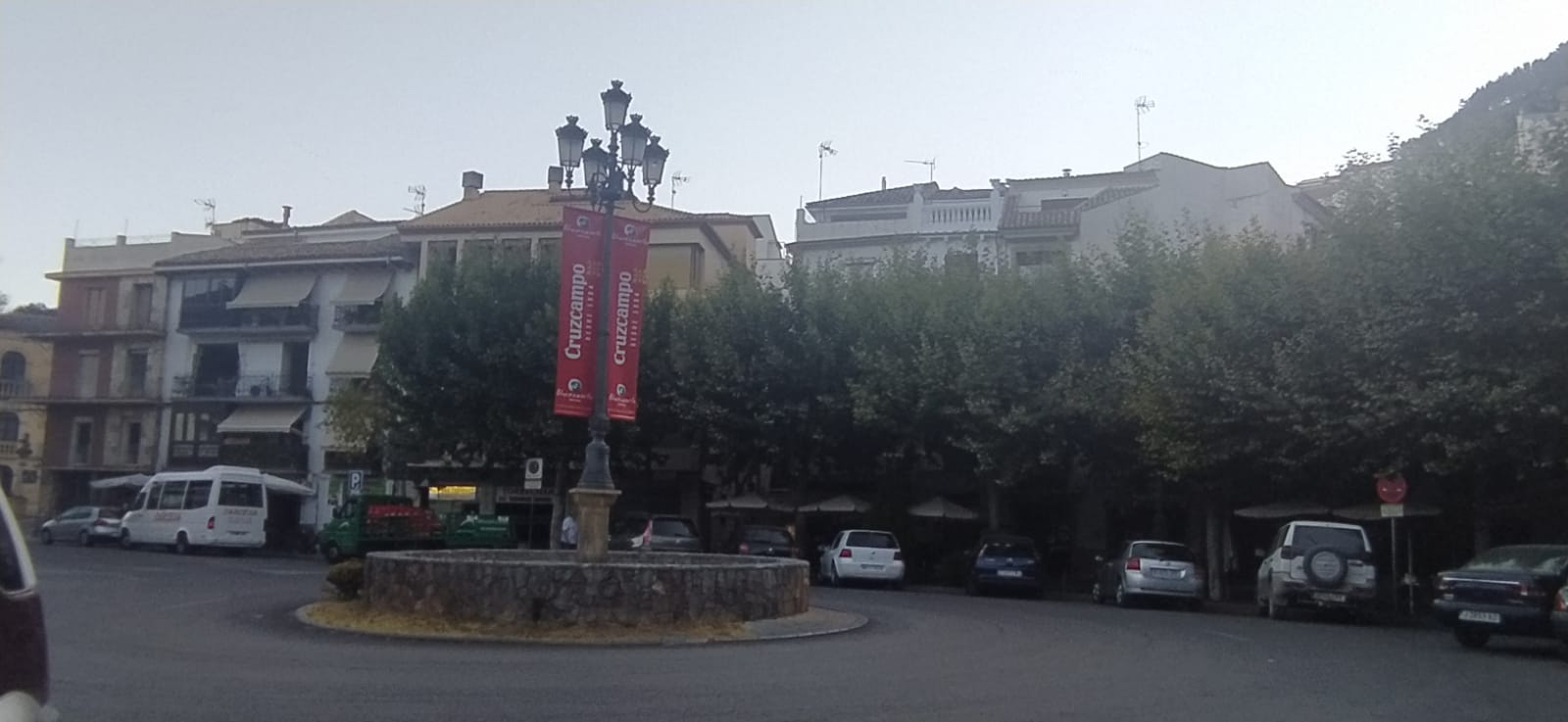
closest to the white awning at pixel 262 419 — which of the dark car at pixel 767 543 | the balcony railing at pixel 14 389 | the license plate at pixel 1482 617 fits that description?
the balcony railing at pixel 14 389

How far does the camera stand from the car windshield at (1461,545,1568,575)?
62.6ft

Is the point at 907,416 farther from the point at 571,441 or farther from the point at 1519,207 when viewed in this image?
the point at 1519,207

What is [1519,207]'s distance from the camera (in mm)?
23297

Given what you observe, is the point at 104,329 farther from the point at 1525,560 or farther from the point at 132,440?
the point at 1525,560

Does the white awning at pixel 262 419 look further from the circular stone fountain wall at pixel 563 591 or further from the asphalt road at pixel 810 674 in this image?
the circular stone fountain wall at pixel 563 591

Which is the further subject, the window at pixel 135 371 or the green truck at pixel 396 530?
the window at pixel 135 371

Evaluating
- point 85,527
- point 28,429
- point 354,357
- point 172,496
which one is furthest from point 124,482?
point 28,429

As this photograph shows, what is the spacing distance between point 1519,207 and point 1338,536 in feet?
20.8

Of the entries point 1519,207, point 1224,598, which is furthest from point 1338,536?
point 1224,598

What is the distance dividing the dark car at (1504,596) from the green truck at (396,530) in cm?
2731

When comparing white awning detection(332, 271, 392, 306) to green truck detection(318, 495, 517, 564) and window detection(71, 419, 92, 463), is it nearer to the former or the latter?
window detection(71, 419, 92, 463)

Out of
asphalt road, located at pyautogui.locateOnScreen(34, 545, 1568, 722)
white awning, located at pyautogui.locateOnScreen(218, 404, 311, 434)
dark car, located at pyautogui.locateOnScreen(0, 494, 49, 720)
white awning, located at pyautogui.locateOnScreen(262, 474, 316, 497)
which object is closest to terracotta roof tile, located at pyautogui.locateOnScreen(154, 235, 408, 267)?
white awning, located at pyautogui.locateOnScreen(218, 404, 311, 434)

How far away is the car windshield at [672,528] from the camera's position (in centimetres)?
3769

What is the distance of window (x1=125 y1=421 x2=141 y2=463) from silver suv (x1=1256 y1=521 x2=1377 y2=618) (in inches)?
1887
